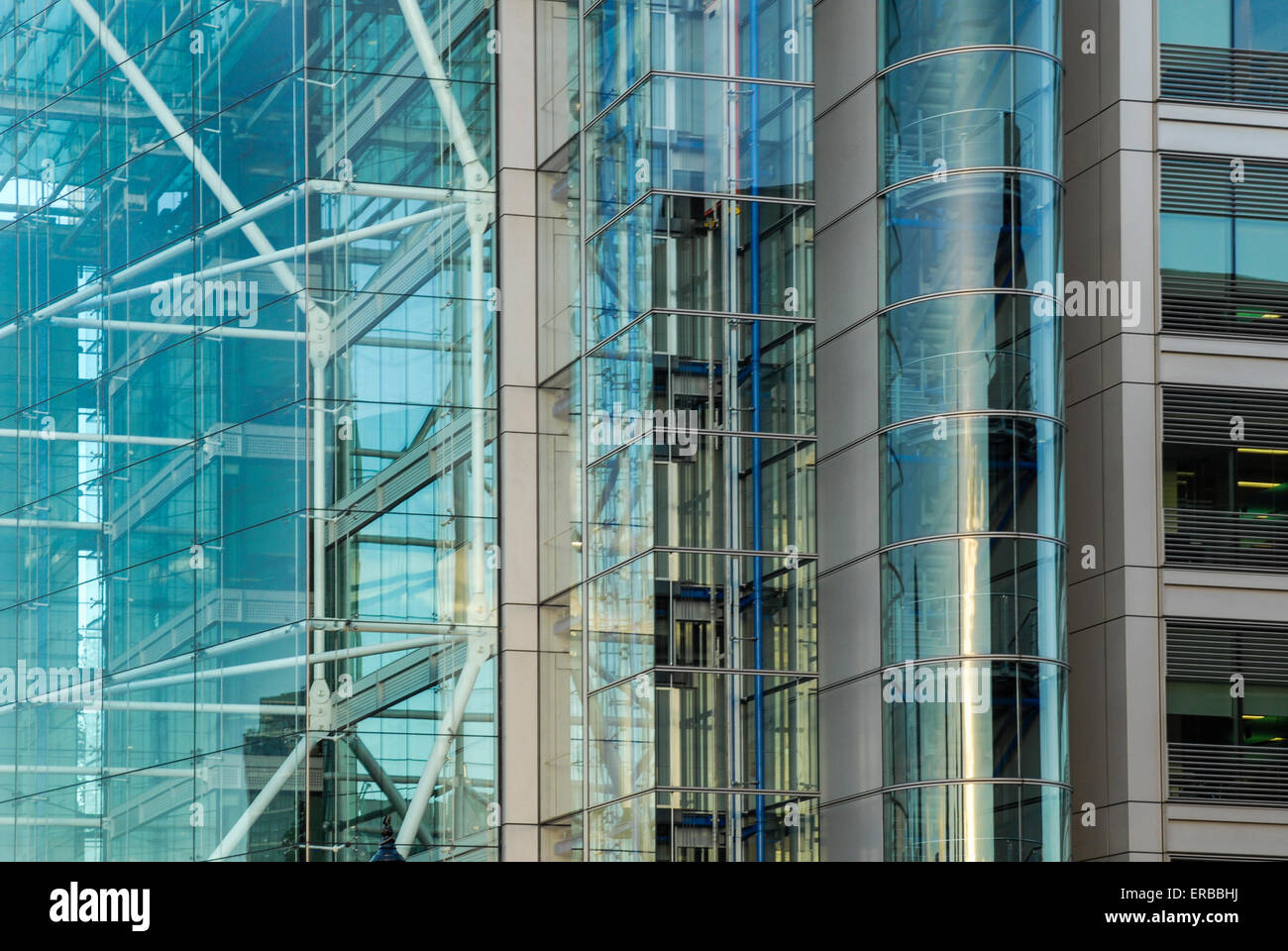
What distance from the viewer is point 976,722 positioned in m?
28.2

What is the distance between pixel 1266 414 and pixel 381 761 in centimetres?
1380

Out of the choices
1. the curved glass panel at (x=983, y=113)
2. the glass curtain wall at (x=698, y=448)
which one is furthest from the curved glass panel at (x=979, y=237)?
the glass curtain wall at (x=698, y=448)

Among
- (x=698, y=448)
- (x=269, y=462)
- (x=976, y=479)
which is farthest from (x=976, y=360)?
(x=269, y=462)

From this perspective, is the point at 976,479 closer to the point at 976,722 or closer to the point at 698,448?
the point at 976,722

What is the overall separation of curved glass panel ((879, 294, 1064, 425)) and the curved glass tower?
2cm

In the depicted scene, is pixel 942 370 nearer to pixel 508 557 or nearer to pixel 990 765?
pixel 990 765

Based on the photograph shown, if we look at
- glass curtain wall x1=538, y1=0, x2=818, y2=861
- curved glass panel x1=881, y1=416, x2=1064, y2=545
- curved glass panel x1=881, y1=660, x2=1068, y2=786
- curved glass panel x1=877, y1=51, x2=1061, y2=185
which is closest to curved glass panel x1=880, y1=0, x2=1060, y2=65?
curved glass panel x1=877, y1=51, x2=1061, y2=185

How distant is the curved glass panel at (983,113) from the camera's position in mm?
29953

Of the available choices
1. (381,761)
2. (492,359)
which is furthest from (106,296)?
(381,761)

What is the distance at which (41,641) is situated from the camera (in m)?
35.4

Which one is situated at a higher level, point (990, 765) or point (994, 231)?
point (994, 231)

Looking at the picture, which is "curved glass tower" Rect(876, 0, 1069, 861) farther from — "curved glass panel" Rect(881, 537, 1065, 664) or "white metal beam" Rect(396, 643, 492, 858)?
"white metal beam" Rect(396, 643, 492, 858)

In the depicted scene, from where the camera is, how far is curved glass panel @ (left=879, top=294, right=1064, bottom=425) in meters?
29.4
